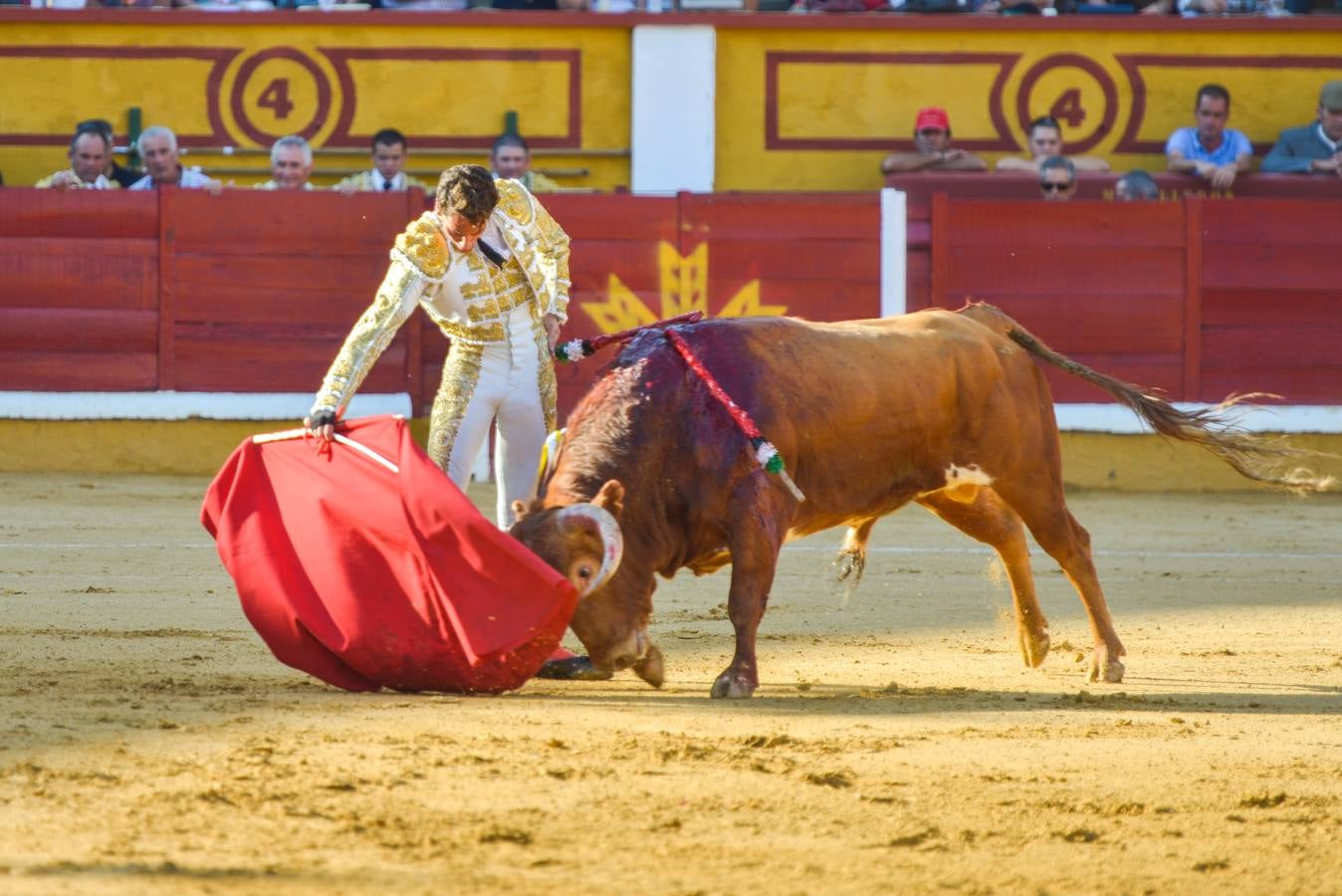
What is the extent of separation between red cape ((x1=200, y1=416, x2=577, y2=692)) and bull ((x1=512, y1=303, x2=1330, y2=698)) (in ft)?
0.44

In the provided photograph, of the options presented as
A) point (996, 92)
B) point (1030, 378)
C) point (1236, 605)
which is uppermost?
point (996, 92)

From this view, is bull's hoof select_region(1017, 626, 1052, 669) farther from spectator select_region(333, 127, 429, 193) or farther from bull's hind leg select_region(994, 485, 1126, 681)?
spectator select_region(333, 127, 429, 193)

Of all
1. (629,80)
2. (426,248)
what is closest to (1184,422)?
(426,248)

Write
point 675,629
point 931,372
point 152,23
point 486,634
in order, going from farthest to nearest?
point 152,23 → point 675,629 → point 931,372 → point 486,634

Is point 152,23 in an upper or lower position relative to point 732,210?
upper

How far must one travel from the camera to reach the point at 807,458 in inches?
167

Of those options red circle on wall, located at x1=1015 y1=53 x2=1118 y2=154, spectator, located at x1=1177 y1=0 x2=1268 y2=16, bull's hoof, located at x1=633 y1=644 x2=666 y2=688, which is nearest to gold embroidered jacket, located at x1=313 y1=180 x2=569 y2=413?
bull's hoof, located at x1=633 y1=644 x2=666 y2=688

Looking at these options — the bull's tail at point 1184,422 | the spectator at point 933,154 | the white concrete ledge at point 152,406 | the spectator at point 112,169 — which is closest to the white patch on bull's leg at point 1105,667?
the bull's tail at point 1184,422

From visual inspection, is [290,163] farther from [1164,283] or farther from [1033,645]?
[1033,645]

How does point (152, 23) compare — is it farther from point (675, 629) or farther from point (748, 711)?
point (748, 711)

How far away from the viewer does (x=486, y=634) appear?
3.74 m

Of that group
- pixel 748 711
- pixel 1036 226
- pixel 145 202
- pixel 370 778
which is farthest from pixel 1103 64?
pixel 370 778

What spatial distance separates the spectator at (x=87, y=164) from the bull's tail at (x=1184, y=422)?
15.9 ft

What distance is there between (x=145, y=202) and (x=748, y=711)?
5.38 metres
